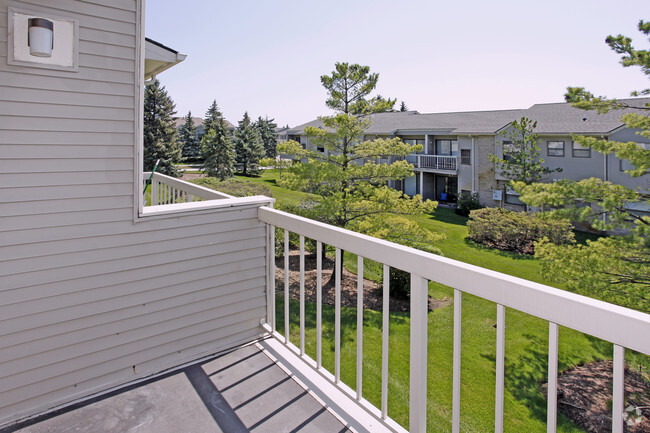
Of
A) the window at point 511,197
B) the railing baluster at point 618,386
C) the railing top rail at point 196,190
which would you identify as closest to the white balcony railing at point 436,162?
the window at point 511,197

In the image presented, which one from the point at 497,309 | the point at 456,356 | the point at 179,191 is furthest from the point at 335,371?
the point at 179,191

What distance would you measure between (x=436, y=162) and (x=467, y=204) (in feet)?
12.5

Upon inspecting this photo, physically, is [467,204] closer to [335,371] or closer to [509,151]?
[509,151]

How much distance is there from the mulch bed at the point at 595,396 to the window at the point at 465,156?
56.9 feet

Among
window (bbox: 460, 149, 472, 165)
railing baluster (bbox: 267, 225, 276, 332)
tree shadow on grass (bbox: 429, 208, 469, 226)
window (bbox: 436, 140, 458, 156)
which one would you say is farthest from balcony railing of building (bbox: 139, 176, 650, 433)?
window (bbox: 436, 140, 458, 156)

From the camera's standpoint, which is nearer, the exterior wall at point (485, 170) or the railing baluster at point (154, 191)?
the railing baluster at point (154, 191)

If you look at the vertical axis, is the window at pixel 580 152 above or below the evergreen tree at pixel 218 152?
below

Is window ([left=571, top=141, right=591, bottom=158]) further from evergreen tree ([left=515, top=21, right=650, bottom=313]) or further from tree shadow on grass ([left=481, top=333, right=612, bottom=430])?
tree shadow on grass ([left=481, top=333, right=612, bottom=430])

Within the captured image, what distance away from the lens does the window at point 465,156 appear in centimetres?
2242

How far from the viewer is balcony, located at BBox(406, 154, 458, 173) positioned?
907 inches

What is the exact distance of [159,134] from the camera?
2709cm

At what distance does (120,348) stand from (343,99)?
8.39 m

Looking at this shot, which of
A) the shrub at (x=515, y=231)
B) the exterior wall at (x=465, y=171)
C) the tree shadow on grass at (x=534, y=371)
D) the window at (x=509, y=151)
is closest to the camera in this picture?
the tree shadow on grass at (x=534, y=371)

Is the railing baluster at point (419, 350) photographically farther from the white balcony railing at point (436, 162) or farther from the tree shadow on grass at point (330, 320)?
the white balcony railing at point (436, 162)
